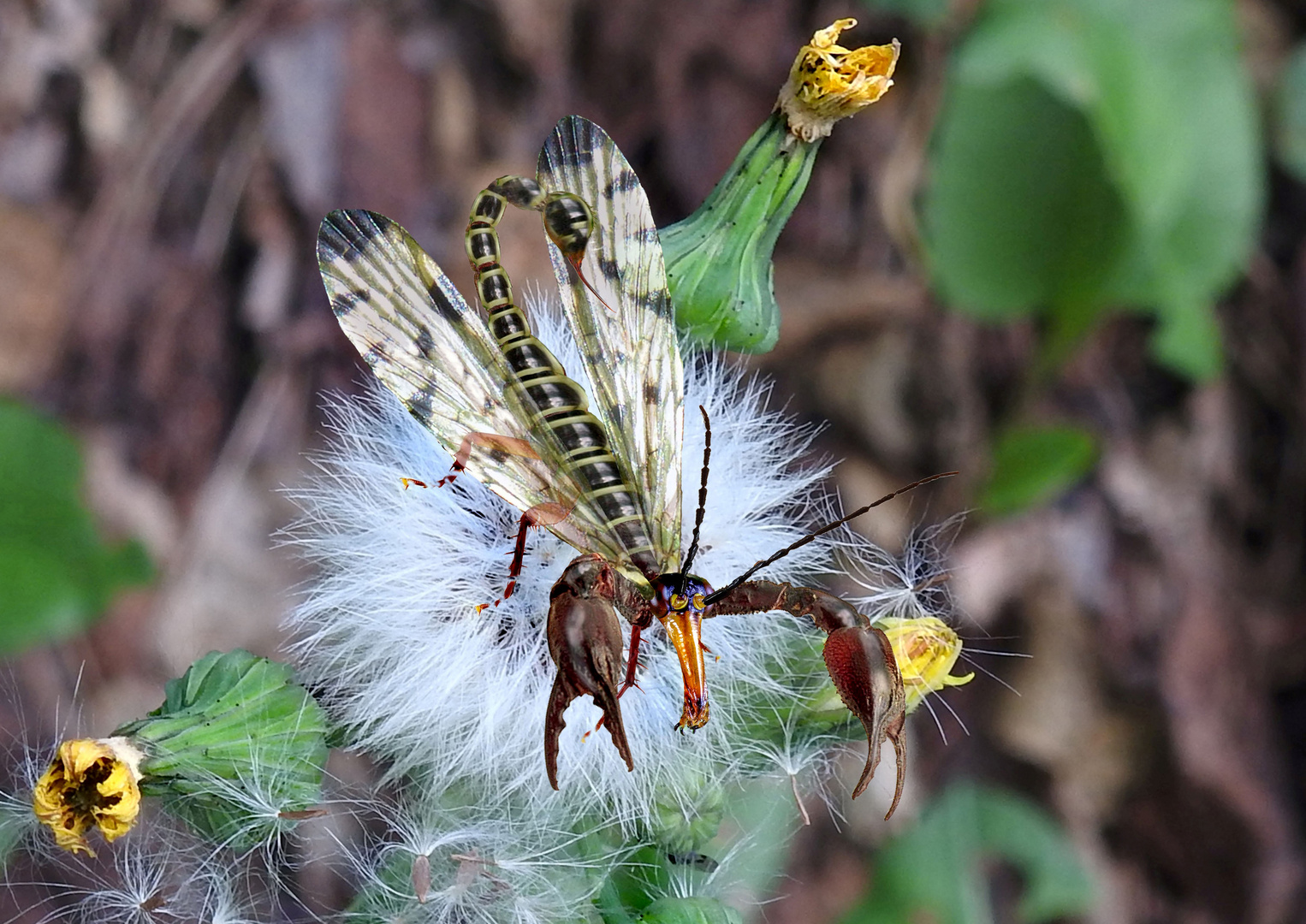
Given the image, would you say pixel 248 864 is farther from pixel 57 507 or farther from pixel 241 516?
pixel 241 516

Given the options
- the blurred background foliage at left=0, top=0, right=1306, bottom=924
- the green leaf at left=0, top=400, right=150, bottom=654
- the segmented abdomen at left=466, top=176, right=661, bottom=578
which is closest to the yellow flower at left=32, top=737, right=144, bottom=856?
the segmented abdomen at left=466, top=176, right=661, bottom=578

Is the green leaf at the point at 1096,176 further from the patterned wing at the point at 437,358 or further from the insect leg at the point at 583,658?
the insect leg at the point at 583,658

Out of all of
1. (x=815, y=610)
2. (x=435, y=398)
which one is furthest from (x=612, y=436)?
(x=815, y=610)

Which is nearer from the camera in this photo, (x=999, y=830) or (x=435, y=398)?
(x=435, y=398)

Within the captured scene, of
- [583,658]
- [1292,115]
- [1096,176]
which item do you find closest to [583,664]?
[583,658]

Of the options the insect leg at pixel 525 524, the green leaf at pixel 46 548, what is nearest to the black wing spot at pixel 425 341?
the insect leg at pixel 525 524

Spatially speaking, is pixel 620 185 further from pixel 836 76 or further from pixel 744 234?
pixel 836 76
